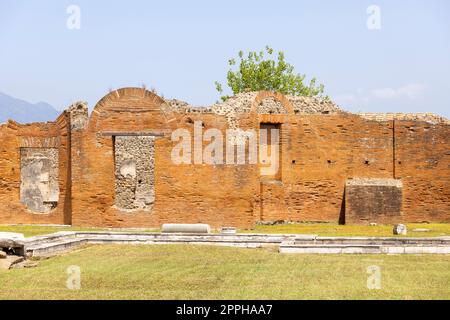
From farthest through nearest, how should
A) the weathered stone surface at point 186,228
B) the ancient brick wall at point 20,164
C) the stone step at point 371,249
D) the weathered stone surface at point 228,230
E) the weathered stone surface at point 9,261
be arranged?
the ancient brick wall at point 20,164 → the weathered stone surface at point 228,230 → the weathered stone surface at point 186,228 → the stone step at point 371,249 → the weathered stone surface at point 9,261

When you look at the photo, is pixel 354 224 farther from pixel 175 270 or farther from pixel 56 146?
pixel 175 270

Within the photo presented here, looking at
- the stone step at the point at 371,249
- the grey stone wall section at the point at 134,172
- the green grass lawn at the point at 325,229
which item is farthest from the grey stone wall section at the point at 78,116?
the stone step at the point at 371,249

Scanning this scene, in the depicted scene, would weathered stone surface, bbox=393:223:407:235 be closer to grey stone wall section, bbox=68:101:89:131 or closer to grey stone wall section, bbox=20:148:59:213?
grey stone wall section, bbox=68:101:89:131

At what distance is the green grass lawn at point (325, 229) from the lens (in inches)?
814

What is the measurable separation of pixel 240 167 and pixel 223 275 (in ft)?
30.5

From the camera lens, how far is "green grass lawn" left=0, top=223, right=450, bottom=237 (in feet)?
67.9

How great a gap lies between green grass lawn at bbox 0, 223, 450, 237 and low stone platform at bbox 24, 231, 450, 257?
8.35 feet

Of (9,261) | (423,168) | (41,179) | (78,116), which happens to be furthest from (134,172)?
(9,261)

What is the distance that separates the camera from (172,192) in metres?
22.6

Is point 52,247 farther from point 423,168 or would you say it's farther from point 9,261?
point 423,168

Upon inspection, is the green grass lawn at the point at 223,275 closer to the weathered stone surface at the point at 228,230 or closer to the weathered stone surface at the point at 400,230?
the weathered stone surface at the point at 228,230

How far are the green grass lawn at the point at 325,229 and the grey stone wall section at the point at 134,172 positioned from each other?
2.63 metres

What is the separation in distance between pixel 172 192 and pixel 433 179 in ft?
27.0
